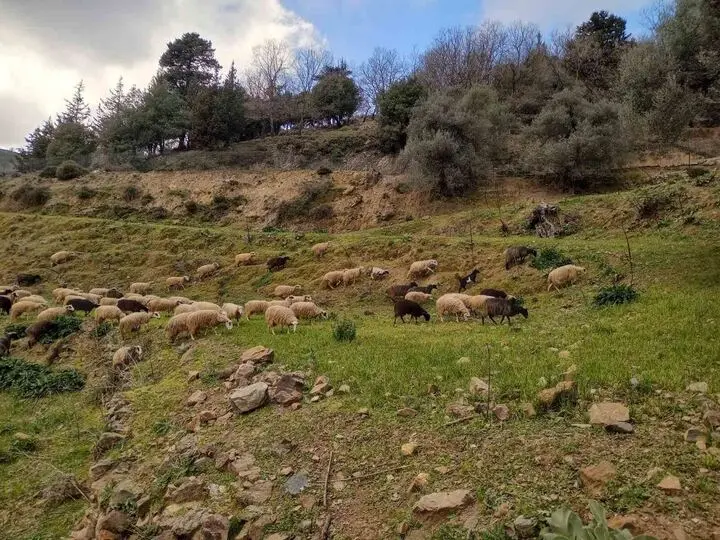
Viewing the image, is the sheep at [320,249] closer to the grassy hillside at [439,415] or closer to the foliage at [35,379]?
the grassy hillside at [439,415]

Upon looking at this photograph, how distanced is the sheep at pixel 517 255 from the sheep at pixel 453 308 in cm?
471

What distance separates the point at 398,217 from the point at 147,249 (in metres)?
15.2

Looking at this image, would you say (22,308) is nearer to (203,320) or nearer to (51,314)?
(51,314)

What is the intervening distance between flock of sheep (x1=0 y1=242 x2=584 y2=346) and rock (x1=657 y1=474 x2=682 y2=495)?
7775 mm

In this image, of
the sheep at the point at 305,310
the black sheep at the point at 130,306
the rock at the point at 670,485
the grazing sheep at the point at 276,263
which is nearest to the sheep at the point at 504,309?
the sheep at the point at 305,310

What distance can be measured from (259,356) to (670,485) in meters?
6.94

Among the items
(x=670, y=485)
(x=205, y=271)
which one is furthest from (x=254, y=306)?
(x=670, y=485)

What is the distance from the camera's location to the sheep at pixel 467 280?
59.6ft

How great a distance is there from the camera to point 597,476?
4.95 metres

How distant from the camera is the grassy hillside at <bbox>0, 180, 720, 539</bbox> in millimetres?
5117

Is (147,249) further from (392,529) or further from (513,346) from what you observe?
(392,529)

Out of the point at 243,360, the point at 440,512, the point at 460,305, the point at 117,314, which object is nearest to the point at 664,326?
the point at 460,305

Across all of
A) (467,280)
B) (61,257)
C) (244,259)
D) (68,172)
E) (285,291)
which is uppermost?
(68,172)

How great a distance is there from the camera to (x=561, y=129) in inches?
1319
